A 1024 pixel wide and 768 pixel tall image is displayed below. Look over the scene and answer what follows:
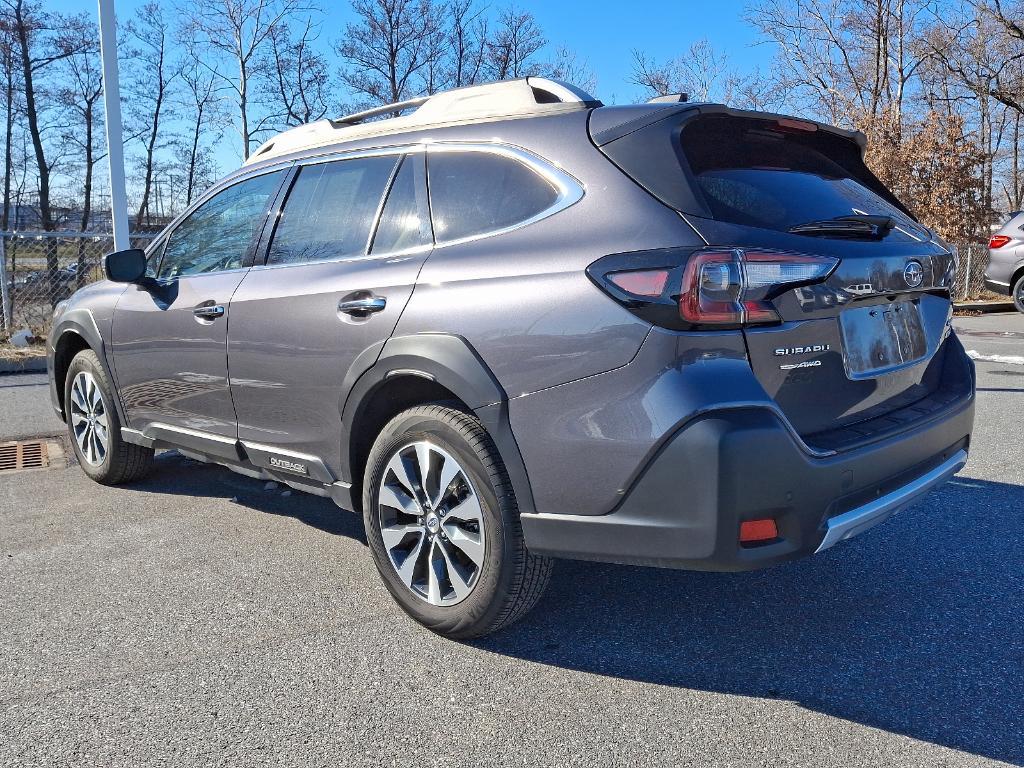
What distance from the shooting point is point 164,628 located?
3174 millimetres

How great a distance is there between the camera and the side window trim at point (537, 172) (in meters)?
2.75

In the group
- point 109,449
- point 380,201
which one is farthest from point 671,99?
point 109,449

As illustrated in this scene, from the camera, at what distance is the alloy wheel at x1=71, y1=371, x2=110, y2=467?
4.98m

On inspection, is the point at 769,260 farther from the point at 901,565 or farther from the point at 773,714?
the point at 901,565

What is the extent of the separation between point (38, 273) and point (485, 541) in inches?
433

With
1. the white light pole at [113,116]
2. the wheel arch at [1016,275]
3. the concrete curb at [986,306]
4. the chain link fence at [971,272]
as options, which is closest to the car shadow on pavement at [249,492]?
the white light pole at [113,116]

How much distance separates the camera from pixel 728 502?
236 centimetres

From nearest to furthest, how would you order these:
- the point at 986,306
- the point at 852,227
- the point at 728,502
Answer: the point at 728,502, the point at 852,227, the point at 986,306

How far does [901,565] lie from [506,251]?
2.16 meters

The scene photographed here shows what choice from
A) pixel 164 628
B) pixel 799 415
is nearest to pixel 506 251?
pixel 799 415

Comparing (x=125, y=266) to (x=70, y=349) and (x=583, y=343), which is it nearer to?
(x=70, y=349)

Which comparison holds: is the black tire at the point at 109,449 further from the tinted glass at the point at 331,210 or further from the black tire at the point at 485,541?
the black tire at the point at 485,541

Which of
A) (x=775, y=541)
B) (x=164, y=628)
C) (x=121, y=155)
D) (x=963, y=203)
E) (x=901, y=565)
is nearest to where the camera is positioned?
(x=775, y=541)

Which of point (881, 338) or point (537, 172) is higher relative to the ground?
point (537, 172)
